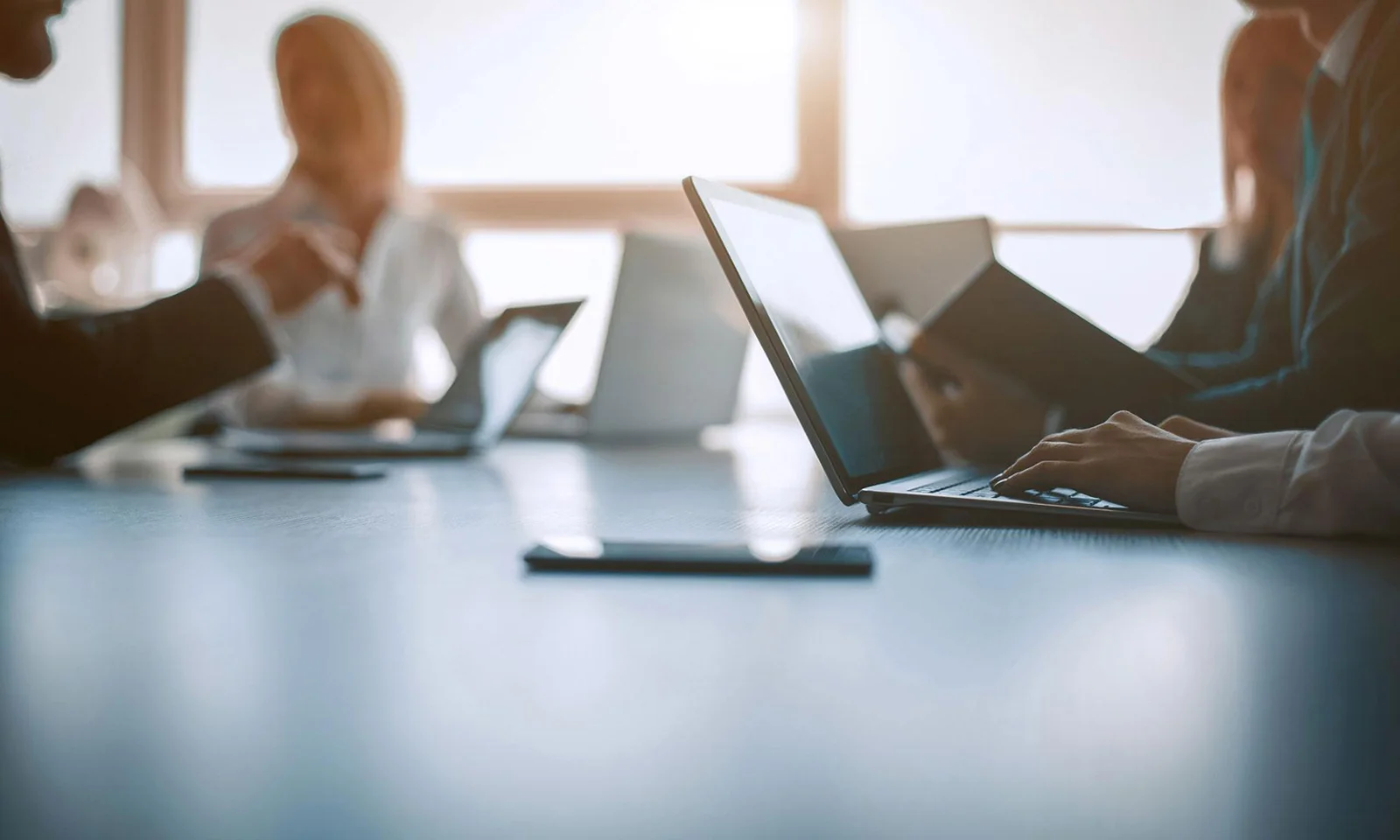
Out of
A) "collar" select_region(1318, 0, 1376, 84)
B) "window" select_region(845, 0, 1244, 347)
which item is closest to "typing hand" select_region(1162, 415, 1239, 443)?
"collar" select_region(1318, 0, 1376, 84)

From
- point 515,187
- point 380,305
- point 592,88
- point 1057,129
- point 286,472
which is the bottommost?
point 286,472

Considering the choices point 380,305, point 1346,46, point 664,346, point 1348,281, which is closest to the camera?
point 1348,281

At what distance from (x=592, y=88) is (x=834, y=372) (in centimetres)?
267

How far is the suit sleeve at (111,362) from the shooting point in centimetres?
118

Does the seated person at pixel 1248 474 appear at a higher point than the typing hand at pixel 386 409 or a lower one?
higher

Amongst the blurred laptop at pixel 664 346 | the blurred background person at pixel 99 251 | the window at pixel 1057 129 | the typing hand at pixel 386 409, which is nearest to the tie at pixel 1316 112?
the blurred laptop at pixel 664 346

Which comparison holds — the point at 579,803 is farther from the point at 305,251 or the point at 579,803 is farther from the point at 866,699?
the point at 305,251

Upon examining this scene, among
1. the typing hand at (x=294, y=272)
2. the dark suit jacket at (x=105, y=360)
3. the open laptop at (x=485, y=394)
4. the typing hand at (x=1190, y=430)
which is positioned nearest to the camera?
the typing hand at (x=1190, y=430)

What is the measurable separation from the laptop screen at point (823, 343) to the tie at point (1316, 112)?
0.60m

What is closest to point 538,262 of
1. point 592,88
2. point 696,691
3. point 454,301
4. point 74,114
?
point 592,88

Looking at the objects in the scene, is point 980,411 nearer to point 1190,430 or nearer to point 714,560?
point 1190,430

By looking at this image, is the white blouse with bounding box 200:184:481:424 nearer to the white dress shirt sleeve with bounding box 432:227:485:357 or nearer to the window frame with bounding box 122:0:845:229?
the white dress shirt sleeve with bounding box 432:227:485:357

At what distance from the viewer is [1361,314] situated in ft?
3.01

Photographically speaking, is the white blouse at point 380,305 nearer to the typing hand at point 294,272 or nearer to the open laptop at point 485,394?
the typing hand at point 294,272
